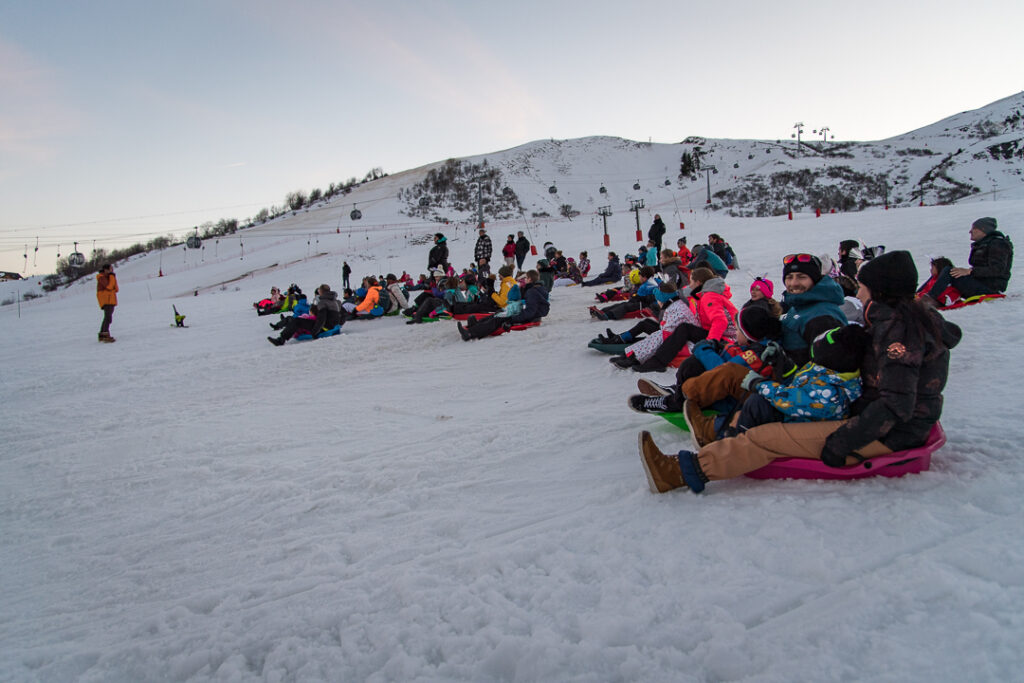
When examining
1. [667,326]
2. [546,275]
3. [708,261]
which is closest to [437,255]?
[546,275]

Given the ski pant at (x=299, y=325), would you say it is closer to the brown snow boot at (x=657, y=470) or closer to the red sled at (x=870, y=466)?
the brown snow boot at (x=657, y=470)

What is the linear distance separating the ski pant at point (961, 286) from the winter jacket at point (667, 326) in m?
3.77

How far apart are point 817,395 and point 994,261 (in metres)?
5.78

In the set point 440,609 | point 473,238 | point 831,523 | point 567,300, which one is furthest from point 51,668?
point 473,238

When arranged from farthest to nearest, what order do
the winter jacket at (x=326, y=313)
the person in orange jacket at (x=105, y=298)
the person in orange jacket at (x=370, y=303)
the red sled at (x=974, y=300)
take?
the person in orange jacket at (x=370, y=303) < the person in orange jacket at (x=105, y=298) < the winter jacket at (x=326, y=313) < the red sled at (x=974, y=300)

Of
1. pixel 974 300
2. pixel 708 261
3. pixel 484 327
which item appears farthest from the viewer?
pixel 708 261

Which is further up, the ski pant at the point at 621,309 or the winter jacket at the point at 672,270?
the winter jacket at the point at 672,270

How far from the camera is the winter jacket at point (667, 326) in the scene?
559cm

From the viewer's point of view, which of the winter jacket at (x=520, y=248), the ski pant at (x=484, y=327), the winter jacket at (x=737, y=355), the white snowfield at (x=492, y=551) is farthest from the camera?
the winter jacket at (x=520, y=248)

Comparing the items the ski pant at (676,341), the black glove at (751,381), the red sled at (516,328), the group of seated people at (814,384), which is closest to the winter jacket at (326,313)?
the red sled at (516,328)

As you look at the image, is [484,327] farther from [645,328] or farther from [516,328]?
[645,328]

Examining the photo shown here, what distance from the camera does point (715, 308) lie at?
5.26 metres

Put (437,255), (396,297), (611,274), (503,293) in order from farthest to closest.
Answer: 1. (437,255)
2. (611,274)
3. (396,297)
4. (503,293)

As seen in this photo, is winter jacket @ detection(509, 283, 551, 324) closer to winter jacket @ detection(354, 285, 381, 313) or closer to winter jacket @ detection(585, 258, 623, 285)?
winter jacket @ detection(354, 285, 381, 313)
